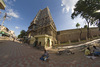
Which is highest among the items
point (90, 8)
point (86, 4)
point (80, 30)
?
point (86, 4)

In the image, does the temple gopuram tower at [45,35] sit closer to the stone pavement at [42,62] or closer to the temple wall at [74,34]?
the temple wall at [74,34]

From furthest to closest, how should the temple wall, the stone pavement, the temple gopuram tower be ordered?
1. the temple wall
2. the temple gopuram tower
3. the stone pavement

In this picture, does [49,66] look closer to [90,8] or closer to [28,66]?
[28,66]

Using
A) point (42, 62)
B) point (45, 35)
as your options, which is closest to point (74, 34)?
point (45, 35)

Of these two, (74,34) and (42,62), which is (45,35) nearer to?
(42,62)

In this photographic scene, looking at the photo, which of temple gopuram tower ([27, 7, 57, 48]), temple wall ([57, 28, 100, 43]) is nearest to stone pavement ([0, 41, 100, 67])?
temple gopuram tower ([27, 7, 57, 48])

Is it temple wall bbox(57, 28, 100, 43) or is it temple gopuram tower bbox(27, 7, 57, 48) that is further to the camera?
temple wall bbox(57, 28, 100, 43)

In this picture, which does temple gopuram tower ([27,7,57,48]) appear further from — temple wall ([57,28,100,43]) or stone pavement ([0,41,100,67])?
stone pavement ([0,41,100,67])

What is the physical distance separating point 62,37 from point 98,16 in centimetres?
1311

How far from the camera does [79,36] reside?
58.3ft

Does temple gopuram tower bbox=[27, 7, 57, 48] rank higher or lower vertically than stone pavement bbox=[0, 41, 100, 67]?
higher

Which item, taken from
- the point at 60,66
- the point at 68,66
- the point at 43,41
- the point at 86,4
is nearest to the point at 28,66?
the point at 60,66

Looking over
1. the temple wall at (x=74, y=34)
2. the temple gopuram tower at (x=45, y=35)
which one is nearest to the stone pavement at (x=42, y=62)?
the temple gopuram tower at (x=45, y=35)

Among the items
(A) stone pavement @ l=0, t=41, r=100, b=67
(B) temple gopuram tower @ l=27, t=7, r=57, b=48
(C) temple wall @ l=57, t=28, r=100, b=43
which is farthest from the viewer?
(C) temple wall @ l=57, t=28, r=100, b=43
